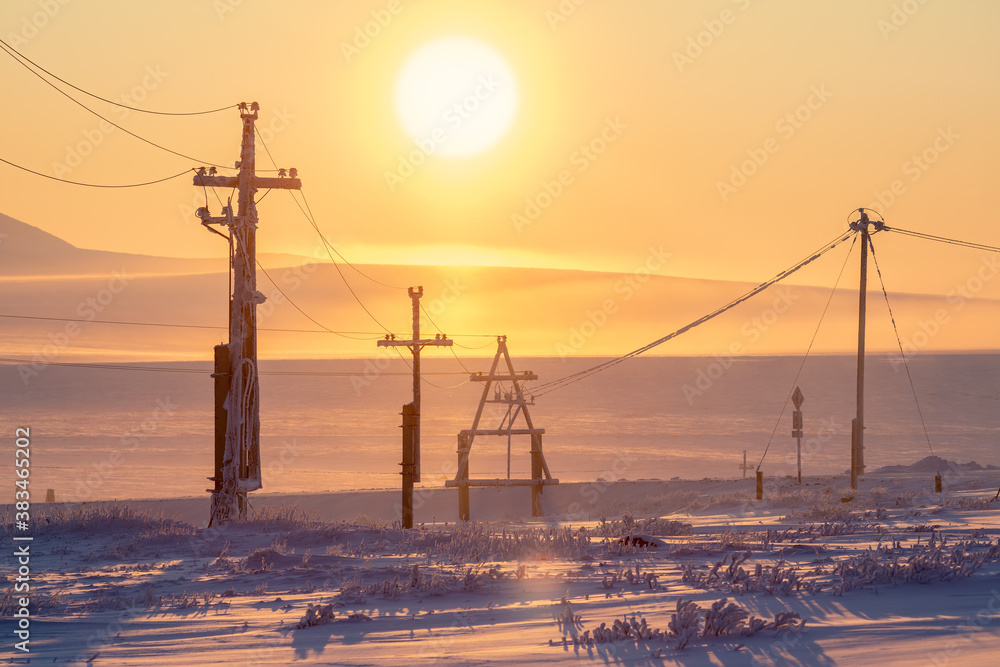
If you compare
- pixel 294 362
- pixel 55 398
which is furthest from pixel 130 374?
pixel 294 362

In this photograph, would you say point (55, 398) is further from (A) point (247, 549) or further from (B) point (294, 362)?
(A) point (247, 549)

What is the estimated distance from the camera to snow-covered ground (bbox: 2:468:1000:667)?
6727 millimetres

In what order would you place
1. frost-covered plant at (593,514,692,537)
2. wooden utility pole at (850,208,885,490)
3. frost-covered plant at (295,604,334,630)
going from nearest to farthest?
frost-covered plant at (295,604,334,630) < frost-covered plant at (593,514,692,537) < wooden utility pole at (850,208,885,490)

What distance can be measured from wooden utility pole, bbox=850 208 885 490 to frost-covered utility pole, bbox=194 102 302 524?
14.0 meters

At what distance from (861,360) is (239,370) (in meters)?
16.2

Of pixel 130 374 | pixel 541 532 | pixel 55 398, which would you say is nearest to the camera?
pixel 541 532

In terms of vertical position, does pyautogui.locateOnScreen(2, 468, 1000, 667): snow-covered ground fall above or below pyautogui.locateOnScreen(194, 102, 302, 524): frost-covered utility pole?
below

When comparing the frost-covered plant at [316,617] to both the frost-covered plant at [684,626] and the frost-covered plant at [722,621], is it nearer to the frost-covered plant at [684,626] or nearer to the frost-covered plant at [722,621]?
the frost-covered plant at [684,626]

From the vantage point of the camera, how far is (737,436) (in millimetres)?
74625

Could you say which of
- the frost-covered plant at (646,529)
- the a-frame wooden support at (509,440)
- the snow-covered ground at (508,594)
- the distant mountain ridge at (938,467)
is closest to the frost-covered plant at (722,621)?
the snow-covered ground at (508,594)

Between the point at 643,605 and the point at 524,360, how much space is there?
170m

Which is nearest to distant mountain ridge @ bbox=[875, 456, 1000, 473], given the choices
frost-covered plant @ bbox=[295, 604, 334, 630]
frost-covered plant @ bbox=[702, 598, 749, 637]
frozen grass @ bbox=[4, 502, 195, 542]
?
frozen grass @ bbox=[4, 502, 195, 542]

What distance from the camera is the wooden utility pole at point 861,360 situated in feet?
81.5

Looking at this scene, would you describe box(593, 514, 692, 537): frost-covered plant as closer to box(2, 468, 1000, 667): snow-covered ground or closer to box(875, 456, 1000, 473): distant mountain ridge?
box(2, 468, 1000, 667): snow-covered ground
